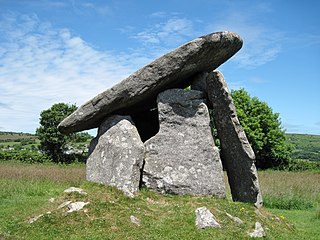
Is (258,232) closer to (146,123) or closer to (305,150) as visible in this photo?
(146,123)

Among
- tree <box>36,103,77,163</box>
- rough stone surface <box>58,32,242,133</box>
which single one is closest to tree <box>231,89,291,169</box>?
tree <box>36,103,77,163</box>

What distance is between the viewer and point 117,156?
9672 mm

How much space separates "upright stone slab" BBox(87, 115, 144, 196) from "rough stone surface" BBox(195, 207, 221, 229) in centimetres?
190

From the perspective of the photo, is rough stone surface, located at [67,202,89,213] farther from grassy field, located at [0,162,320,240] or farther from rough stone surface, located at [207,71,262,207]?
rough stone surface, located at [207,71,262,207]

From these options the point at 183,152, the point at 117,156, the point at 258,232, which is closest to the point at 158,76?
the point at 183,152

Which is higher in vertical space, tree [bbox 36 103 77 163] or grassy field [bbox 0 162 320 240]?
tree [bbox 36 103 77 163]

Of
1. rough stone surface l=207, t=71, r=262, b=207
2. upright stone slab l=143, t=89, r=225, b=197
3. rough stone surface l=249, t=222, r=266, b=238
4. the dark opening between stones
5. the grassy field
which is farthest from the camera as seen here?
the dark opening between stones

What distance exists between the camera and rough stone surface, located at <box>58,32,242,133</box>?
9414mm

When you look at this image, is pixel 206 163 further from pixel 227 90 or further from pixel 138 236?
pixel 138 236

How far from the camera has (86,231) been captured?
289 inches

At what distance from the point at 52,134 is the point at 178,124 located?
98.5 ft

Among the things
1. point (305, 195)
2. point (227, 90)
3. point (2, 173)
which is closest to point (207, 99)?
point (227, 90)

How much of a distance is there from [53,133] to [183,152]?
30266 mm

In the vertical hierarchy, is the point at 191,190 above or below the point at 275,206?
above
